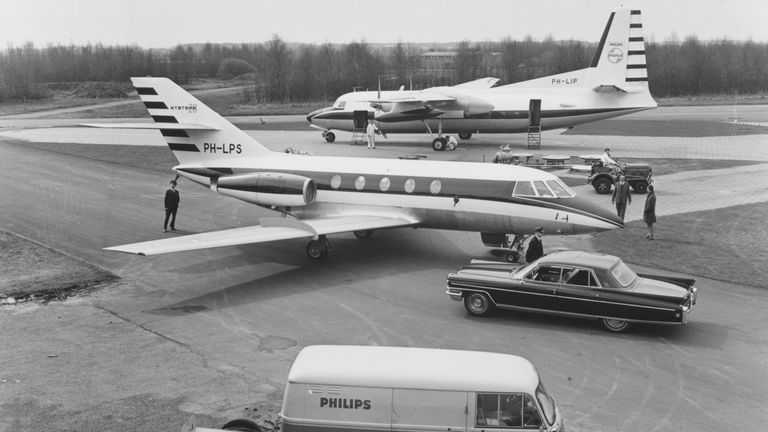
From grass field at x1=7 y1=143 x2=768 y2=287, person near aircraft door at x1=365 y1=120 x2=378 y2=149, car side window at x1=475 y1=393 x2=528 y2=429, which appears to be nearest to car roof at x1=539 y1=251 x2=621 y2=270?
grass field at x1=7 y1=143 x2=768 y2=287

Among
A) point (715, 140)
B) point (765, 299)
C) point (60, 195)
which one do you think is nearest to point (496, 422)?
point (765, 299)

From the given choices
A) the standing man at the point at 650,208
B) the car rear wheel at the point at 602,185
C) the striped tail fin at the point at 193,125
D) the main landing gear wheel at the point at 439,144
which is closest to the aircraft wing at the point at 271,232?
the striped tail fin at the point at 193,125

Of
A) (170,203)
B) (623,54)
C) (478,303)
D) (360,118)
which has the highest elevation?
(623,54)

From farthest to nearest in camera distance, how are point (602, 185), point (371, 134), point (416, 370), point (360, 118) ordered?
point (360, 118) → point (371, 134) → point (602, 185) → point (416, 370)

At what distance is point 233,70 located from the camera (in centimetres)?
12294

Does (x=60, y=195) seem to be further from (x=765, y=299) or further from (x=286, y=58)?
(x=286, y=58)

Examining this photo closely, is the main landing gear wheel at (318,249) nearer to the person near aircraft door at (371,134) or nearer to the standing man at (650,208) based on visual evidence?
the standing man at (650,208)

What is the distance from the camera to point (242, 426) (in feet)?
33.9

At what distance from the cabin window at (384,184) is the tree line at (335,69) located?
2396 inches

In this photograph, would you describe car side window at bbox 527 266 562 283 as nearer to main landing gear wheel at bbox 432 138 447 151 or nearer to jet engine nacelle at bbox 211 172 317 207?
jet engine nacelle at bbox 211 172 317 207

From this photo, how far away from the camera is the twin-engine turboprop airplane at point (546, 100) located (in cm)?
4509

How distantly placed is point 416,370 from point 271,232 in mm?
12005

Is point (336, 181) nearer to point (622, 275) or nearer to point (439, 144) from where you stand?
point (622, 275)

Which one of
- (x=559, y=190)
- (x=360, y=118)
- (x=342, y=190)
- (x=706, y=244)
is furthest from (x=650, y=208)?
(x=360, y=118)
